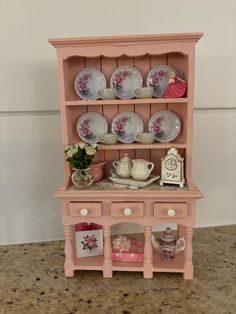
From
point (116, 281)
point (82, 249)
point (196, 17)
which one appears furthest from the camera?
point (196, 17)

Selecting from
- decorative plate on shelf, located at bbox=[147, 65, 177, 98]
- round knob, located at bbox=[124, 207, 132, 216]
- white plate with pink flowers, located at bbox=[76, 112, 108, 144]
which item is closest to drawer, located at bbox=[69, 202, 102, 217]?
round knob, located at bbox=[124, 207, 132, 216]

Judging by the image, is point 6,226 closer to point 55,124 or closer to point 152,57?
point 55,124

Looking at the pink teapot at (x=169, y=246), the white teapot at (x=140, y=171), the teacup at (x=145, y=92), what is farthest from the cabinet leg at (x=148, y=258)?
the teacup at (x=145, y=92)

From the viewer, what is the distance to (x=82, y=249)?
1.37m

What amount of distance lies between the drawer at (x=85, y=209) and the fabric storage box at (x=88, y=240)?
0.16 metres

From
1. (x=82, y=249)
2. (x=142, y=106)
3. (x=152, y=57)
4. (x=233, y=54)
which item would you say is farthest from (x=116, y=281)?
(x=233, y=54)

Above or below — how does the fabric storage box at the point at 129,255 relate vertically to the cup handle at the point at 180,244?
below

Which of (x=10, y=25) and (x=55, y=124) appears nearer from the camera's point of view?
(x=10, y=25)

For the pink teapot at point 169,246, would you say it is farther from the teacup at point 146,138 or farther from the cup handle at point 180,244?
the teacup at point 146,138

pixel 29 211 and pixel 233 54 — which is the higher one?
pixel 233 54

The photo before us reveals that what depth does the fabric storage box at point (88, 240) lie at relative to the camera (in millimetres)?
1363

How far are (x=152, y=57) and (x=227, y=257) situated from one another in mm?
983

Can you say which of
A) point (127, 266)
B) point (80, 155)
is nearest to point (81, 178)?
point (80, 155)

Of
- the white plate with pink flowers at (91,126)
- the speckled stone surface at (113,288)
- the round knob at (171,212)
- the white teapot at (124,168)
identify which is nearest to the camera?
the speckled stone surface at (113,288)
